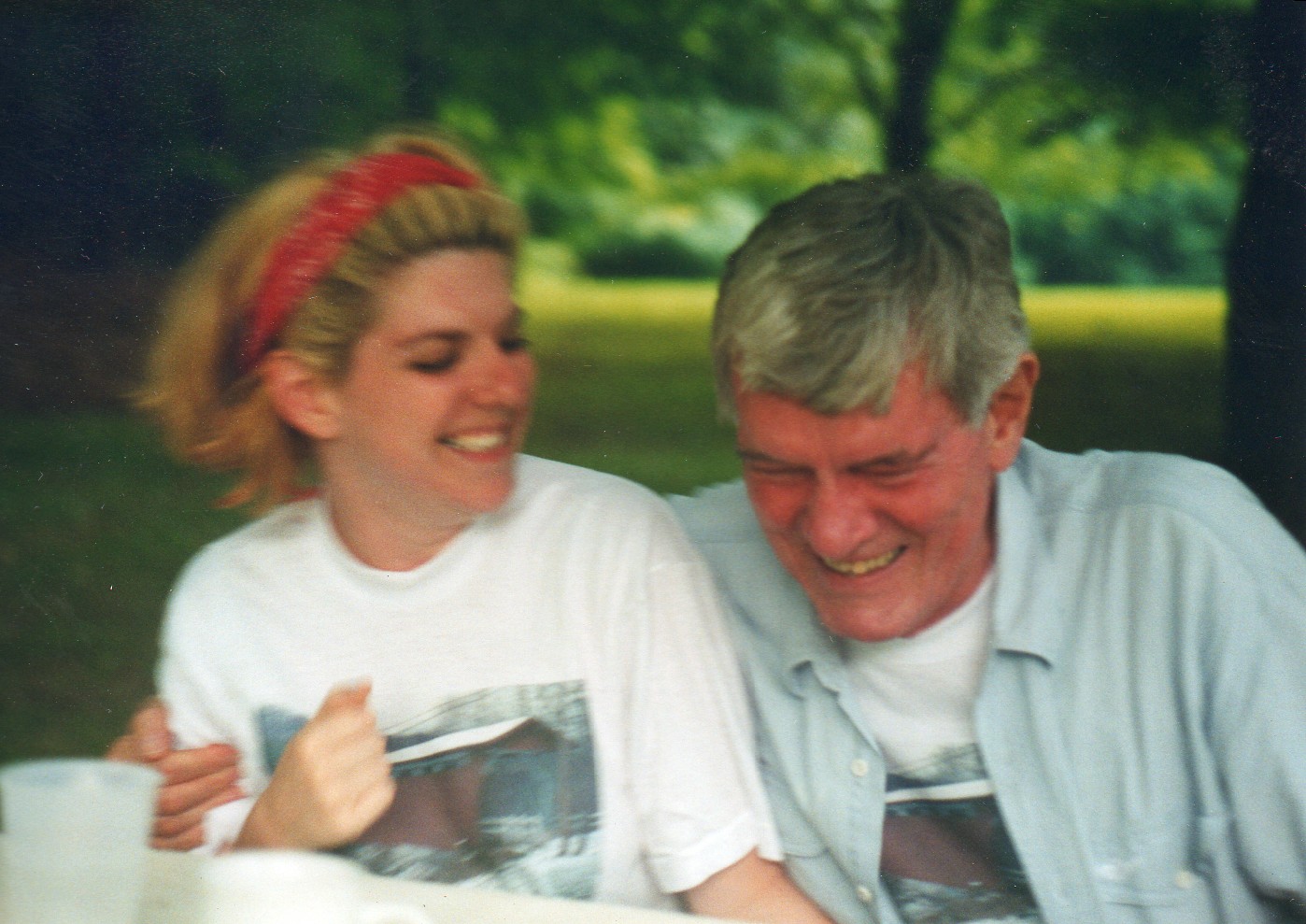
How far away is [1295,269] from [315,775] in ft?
5.13

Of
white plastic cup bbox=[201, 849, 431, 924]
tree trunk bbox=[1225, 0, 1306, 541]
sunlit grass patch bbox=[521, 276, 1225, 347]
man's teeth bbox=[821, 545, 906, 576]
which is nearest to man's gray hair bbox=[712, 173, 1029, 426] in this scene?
sunlit grass patch bbox=[521, 276, 1225, 347]

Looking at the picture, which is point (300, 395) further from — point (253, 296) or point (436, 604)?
point (436, 604)

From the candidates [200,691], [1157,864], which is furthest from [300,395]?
[1157,864]

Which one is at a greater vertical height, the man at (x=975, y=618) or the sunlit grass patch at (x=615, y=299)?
the sunlit grass patch at (x=615, y=299)

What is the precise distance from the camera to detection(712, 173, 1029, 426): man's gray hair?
178 centimetres

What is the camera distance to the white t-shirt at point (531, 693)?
2.02 meters

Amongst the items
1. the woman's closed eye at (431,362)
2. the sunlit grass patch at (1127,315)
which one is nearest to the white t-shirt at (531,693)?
the woman's closed eye at (431,362)

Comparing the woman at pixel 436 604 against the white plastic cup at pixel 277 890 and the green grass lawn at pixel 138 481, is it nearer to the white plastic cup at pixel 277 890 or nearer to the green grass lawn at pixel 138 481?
the green grass lawn at pixel 138 481

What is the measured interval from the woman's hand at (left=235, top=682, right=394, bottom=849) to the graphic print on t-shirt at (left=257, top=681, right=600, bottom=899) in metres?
0.03

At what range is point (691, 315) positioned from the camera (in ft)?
7.20

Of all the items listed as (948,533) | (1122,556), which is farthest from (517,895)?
(1122,556)

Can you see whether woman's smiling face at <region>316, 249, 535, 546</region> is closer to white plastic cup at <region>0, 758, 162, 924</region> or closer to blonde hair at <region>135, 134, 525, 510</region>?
blonde hair at <region>135, 134, 525, 510</region>

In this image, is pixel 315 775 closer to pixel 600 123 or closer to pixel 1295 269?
pixel 600 123

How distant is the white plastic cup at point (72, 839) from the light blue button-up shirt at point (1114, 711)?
0.97 metres
